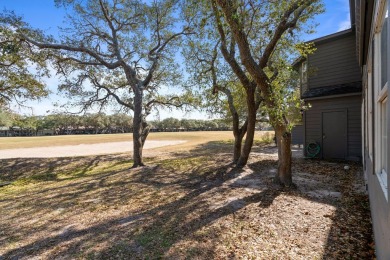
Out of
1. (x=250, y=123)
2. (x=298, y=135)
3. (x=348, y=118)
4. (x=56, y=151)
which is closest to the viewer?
(x=250, y=123)

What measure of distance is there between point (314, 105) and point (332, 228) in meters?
8.20

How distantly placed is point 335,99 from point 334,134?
1560mm

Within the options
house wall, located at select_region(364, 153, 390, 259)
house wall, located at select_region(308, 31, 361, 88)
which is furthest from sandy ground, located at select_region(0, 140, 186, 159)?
house wall, located at select_region(364, 153, 390, 259)

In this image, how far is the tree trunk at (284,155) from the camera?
19.9 feet

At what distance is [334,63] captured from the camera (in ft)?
33.8

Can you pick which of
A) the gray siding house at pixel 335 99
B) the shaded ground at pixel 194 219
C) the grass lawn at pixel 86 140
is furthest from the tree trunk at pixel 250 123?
the grass lawn at pixel 86 140

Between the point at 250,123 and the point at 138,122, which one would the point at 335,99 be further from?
the point at 138,122

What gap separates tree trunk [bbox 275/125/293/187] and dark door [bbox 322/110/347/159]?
5.27m

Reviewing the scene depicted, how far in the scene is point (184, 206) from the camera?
5.12m

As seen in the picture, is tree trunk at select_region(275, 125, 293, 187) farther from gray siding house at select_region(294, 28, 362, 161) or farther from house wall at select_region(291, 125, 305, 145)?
house wall at select_region(291, 125, 305, 145)

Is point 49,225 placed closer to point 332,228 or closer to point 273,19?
point 332,228

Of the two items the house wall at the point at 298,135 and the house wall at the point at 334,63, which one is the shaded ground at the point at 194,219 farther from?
the house wall at the point at 298,135

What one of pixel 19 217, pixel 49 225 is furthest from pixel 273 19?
pixel 19 217

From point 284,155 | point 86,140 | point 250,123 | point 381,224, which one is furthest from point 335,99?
point 86,140
